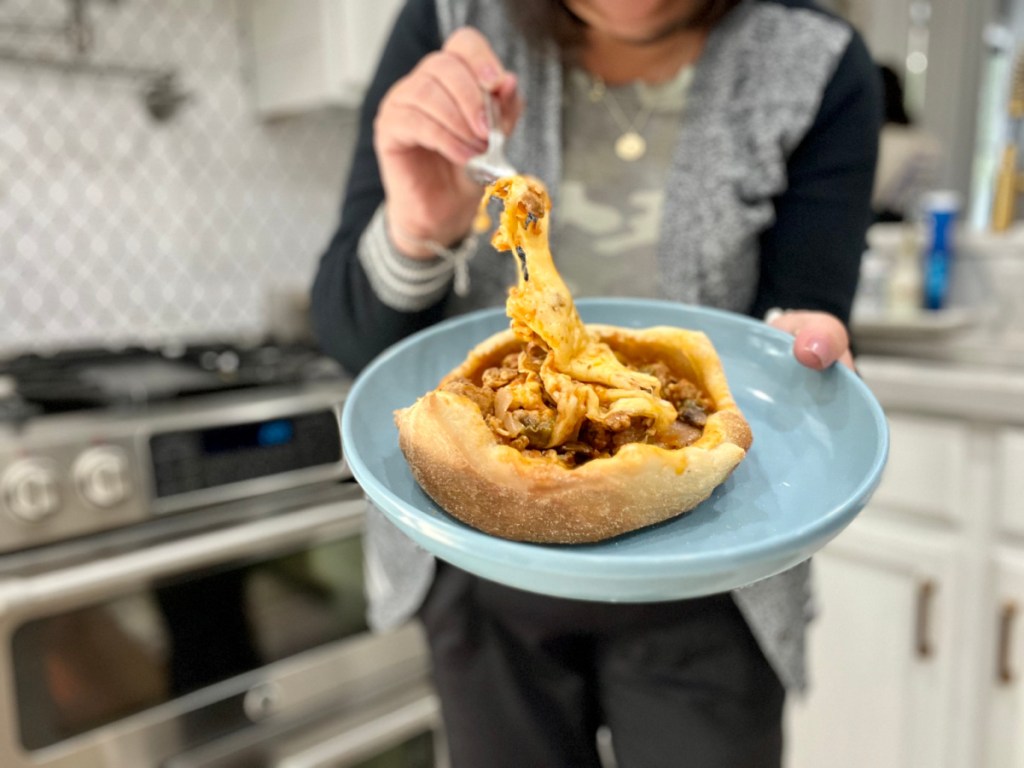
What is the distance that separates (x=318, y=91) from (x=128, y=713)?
1125 millimetres

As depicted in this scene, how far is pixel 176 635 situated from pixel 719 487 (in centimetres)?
87

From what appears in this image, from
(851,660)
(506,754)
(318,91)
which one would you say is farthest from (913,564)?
(318,91)

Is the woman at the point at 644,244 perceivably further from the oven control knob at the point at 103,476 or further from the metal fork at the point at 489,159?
the oven control knob at the point at 103,476

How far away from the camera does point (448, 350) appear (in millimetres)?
502

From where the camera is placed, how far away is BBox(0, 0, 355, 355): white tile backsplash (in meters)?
1.35

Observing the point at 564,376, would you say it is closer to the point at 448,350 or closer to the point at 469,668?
the point at 448,350

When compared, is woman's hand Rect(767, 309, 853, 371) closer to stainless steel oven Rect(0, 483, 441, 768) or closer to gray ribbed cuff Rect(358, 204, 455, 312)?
gray ribbed cuff Rect(358, 204, 455, 312)

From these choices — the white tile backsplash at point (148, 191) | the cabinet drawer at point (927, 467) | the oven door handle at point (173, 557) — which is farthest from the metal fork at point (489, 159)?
the white tile backsplash at point (148, 191)

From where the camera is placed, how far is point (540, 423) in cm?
40

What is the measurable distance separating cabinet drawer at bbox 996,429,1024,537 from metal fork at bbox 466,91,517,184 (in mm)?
870

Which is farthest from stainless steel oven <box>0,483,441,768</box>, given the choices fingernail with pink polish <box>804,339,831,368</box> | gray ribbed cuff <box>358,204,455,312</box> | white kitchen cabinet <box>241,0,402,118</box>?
white kitchen cabinet <box>241,0,402,118</box>

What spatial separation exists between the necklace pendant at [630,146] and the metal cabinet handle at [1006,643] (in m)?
0.83

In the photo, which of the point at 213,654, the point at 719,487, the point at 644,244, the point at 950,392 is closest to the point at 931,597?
the point at 950,392

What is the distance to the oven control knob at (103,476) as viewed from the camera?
3.04 feet
